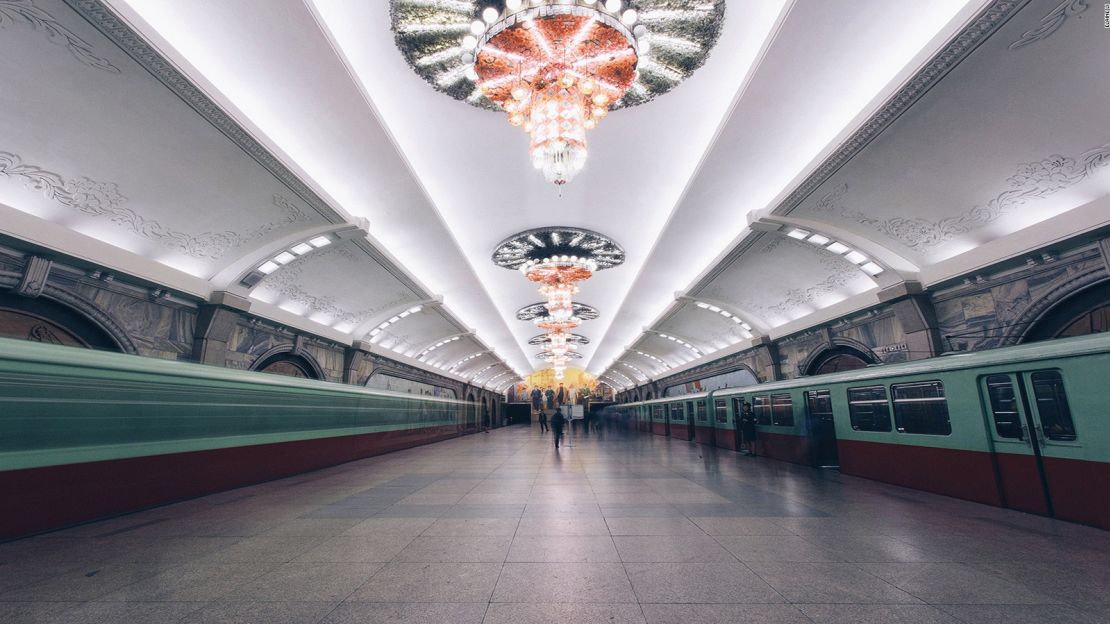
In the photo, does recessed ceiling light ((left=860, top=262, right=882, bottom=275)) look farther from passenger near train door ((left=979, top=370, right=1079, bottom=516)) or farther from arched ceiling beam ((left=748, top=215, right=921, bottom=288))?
passenger near train door ((left=979, top=370, right=1079, bottom=516))

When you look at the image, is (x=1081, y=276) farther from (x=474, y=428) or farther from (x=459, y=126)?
(x=474, y=428)

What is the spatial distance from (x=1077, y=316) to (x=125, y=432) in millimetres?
11723

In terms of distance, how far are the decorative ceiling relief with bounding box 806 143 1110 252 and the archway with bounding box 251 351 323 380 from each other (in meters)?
11.6

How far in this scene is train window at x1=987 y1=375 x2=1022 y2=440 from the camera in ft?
14.1

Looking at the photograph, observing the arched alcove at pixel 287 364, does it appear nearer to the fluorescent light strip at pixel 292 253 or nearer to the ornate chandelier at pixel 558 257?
the fluorescent light strip at pixel 292 253

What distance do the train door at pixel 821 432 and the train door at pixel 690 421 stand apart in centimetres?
669

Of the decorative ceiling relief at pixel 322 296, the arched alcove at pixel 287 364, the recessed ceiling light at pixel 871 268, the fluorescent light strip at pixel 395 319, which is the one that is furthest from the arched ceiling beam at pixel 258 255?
the recessed ceiling light at pixel 871 268

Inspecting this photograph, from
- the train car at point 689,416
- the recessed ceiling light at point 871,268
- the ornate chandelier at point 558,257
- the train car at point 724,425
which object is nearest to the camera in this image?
the recessed ceiling light at point 871,268

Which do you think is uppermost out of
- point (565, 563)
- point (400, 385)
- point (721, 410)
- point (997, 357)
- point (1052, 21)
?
point (1052, 21)

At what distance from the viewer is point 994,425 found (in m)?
4.50

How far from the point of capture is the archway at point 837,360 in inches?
404

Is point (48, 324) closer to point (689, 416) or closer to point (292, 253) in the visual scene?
point (292, 253)

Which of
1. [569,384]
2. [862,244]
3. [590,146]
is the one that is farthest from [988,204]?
[569,384]

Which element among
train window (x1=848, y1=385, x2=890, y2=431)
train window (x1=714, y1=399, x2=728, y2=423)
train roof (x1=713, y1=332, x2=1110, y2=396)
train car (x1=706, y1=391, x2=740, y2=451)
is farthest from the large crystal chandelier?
train window (x1=714, y1=399, x2=728, y2=423)
